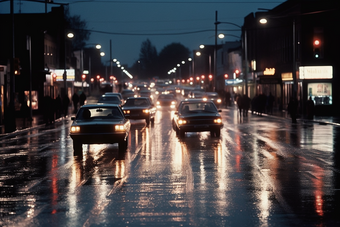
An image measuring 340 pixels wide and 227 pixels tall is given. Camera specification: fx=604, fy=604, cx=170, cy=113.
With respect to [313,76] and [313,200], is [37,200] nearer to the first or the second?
[313,200]

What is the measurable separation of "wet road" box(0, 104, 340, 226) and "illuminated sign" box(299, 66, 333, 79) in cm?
2740

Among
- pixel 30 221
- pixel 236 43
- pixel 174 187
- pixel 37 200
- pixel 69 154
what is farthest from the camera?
pixel 236 43

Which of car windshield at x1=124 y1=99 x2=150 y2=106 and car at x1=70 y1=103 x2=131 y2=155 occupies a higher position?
car windshield at x1=124 y1=99 x2=150 y2=106

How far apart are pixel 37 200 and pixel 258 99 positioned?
1603 inches

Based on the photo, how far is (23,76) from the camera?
47344 millimetres

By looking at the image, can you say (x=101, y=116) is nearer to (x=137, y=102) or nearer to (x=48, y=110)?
(x=137, y=102)

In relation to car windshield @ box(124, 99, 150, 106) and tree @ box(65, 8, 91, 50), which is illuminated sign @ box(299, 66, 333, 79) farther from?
tree @ box(65, 8, 91, 50)

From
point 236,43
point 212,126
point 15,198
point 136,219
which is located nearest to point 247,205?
point 136,219

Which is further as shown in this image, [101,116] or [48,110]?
[48,110]

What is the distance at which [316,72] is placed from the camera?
48250mm

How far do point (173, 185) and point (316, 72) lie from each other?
38.5 m

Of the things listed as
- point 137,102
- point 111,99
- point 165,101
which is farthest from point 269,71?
point 137,102

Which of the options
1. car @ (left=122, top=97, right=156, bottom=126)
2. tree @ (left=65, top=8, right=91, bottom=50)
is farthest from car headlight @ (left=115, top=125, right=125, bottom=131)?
tree @ (left=65, top=8, right=91, bottom=50)

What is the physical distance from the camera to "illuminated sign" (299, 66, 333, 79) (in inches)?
1897
